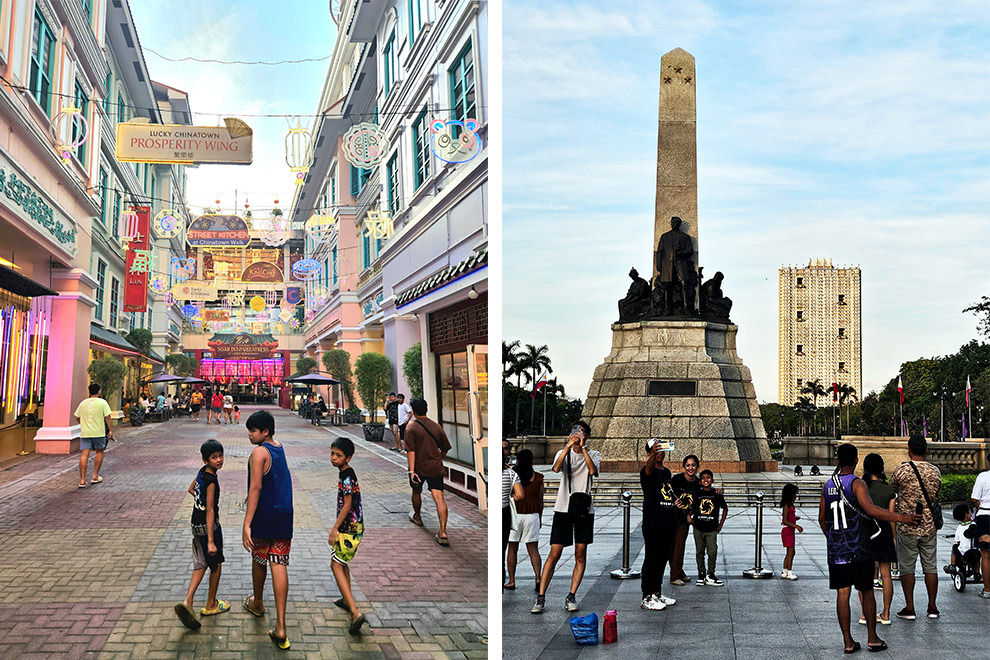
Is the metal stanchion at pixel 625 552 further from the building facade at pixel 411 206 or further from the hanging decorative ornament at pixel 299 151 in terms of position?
the hanging decorative ornament at pixel 299 151

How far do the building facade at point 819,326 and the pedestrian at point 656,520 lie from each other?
13134 centimetres

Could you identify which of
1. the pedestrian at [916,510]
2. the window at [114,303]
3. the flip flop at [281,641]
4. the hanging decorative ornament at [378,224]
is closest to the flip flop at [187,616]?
the flip flop at [281,641]

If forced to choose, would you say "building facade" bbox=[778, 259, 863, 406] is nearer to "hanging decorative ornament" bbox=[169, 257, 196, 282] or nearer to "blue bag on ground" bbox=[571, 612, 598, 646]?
"blue bag on ground" bbox=[571, 612, 598, 646]

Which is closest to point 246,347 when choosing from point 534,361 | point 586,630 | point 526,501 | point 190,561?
point 190,561

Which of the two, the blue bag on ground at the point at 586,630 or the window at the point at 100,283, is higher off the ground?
the window at the point at 100,283

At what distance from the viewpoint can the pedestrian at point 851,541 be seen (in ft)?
21.6

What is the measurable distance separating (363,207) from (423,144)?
1.68 ft

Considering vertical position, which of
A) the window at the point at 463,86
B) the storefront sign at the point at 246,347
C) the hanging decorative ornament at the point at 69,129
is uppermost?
the window at the point at 463,86

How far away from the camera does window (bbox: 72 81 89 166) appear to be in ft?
14.7

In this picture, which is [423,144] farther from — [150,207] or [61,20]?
[61,20]

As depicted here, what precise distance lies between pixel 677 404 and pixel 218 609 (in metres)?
16.0

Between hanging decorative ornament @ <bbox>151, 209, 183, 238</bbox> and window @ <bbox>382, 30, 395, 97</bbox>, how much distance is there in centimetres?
127

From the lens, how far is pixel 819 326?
445ft

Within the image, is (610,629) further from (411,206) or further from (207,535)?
(411,206)
